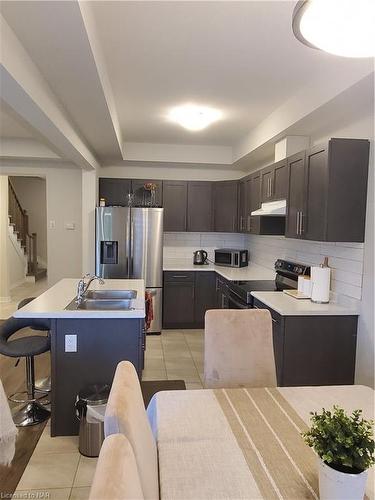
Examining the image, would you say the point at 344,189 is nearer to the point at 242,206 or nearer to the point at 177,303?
the point at 242,206

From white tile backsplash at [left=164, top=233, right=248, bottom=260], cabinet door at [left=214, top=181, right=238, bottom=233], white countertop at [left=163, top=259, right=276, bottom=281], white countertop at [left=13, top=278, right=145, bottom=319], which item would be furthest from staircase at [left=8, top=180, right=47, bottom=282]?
white countertop at [left=13, top=278, right=145, bottom=319]

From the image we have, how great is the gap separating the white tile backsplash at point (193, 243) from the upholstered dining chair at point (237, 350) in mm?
3759

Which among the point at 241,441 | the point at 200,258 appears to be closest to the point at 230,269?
the point at 200,258

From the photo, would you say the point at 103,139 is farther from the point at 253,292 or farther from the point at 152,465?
the point at 152,465

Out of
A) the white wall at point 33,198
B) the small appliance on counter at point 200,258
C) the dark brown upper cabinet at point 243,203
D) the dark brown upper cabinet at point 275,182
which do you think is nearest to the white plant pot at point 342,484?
the dark brown upper cabinet at point 275,182

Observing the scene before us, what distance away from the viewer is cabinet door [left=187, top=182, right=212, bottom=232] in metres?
5.34

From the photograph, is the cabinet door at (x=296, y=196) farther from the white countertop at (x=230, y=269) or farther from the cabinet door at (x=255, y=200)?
the white countertop at (x=230, y=269)

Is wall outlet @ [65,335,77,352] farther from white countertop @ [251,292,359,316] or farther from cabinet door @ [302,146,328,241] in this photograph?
cabinet door @ [302,146,328,241]

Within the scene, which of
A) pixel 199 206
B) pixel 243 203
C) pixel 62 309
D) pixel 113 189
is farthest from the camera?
pixel 199 206

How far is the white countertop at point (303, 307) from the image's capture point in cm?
269

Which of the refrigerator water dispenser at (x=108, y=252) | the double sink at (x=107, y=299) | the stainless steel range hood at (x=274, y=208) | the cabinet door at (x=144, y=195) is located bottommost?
the double sink at (x=107, y=299)

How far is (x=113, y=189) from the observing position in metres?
5.24

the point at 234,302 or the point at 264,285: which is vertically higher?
the point at 264,285

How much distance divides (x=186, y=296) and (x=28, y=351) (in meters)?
2.67
